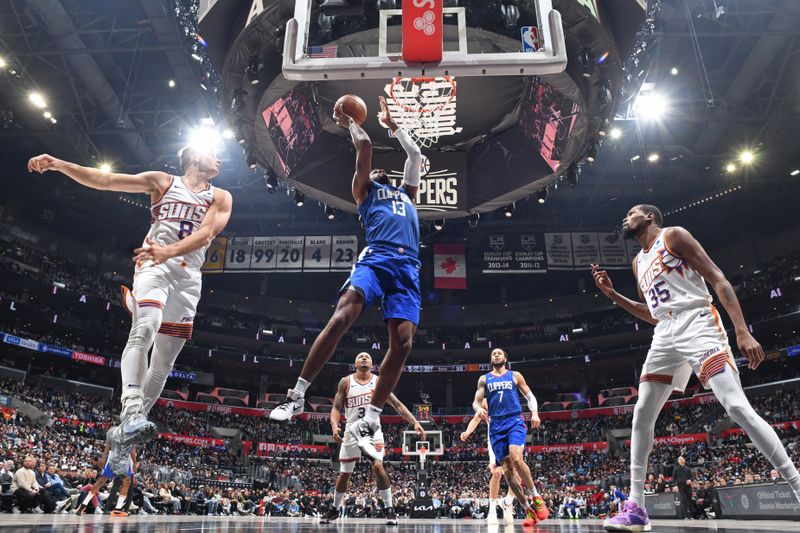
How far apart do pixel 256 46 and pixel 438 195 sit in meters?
4.37

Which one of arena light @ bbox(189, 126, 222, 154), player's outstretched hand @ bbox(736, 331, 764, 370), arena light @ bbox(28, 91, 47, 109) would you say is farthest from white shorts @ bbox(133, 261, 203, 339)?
arena light @ bbox(28, 91, 47, 109)

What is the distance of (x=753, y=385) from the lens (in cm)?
2930

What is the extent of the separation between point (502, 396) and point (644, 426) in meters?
3.61

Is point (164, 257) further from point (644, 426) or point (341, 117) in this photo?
point (644, 426)

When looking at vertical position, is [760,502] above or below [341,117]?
below

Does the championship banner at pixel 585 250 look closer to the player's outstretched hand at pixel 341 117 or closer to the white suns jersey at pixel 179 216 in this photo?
the player's outstretched hand at pixel 341 117

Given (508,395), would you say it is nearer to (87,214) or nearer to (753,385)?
(753,385)

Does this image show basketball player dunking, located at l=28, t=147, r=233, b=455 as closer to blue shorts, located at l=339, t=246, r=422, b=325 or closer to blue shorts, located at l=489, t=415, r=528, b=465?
blue shorts, located at l=339, t=246, r=422, b=325

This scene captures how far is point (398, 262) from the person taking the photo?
4000mm

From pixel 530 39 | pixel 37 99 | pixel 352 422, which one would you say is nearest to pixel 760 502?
pixel 352 422

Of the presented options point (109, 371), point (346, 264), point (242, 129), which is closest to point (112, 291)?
point (109, 371)

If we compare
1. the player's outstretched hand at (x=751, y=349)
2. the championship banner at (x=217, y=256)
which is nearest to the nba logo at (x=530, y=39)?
the player's outstretched hand at (x=751, y=349)

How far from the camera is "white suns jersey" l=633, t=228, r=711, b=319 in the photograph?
407 cm

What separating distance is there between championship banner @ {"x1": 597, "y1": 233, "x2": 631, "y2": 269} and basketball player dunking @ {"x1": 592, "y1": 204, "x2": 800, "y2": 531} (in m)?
22.4
